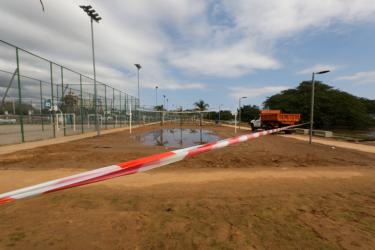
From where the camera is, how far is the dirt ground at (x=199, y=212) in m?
3.25

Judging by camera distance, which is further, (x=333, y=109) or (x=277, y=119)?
(x=333, y=109)

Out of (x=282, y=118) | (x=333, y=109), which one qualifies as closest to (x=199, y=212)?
(x=282, y=118)

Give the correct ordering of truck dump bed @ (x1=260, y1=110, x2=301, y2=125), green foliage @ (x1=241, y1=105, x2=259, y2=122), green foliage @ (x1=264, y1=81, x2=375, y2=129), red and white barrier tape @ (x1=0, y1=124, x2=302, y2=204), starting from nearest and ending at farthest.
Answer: red and white barrier tape @ (x1=0, y1=124, x2=302, y2=204), truck dump bed @ (x1=260, y1=110, x2=301, y2=125), green foliage @ (x1=264, y1=81, x2=375, y2=129), green foliage @ (x1=241, y1=105, x2=259, y2=122)

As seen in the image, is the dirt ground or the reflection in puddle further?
the reflection in puddle

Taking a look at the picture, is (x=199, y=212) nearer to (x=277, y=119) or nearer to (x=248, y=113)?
(x=277, y=119)

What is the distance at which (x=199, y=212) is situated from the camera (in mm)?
4215

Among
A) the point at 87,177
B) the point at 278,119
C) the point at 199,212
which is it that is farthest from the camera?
the point at 278,119

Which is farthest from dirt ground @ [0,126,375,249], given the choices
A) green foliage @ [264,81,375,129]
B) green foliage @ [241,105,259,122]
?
green foliage @ [241,105,259,122]

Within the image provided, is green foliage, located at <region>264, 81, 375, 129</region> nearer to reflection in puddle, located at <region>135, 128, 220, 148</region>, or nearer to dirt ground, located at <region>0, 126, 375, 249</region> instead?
reflection in puddle, located at <region>135, 128, 220, 148</region>

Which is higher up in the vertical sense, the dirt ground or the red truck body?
the red truck body

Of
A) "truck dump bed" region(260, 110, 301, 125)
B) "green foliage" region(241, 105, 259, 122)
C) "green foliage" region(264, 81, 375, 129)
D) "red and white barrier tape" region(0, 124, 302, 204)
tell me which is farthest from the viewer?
"green foliage" region(241, 105, 259, 122)

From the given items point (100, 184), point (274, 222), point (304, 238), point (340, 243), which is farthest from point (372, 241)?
point (100, 184)

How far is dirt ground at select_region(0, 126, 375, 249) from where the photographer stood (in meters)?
3.25

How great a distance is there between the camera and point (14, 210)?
426 cm
